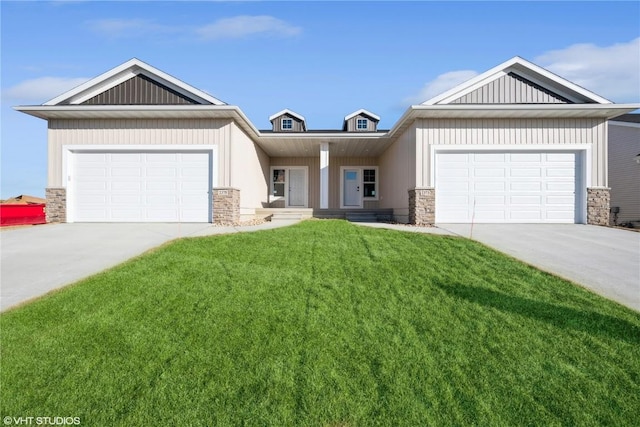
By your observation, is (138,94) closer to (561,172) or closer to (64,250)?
(64,250)

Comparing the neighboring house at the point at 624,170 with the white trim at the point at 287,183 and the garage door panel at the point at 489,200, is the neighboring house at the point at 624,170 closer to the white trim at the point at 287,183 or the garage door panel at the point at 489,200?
the garage door panel at the point at 489,200

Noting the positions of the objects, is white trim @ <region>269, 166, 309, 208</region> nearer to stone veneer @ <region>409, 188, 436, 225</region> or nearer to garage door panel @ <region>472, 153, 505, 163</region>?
stone veneer @ <region>409, 188, 436, 225</region>

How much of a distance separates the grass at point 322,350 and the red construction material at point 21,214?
947 cm

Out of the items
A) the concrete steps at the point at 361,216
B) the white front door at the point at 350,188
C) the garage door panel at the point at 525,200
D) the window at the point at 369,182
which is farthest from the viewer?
the white front door at the point at 350,188

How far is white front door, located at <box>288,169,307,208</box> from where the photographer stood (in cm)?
1892

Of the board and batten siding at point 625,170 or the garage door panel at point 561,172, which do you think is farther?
the board and batten siding at point 625,170

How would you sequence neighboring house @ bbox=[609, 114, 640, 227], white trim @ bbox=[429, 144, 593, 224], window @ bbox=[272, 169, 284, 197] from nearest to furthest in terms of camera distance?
white trim @ bbox=[429, 144, 593, 224] < neighboring house @ bbox=[609, 114, 640, 227] < window @ bbox=[272, 169, 284, 197]

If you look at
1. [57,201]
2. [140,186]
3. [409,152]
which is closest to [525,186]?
[409,152]

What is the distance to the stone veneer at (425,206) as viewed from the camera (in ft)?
37.3

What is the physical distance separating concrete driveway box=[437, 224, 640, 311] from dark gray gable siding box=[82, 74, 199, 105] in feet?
32.8

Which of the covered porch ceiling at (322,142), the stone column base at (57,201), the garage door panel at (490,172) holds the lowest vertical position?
the stone column base at (57,201)

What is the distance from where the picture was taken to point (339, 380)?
317 cm

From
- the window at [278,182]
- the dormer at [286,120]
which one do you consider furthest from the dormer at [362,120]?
the window at [278,182]

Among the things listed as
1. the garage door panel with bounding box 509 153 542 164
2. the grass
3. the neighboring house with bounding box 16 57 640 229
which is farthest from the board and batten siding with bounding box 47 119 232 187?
the garage door panel with bounding box 509 153 542 164
